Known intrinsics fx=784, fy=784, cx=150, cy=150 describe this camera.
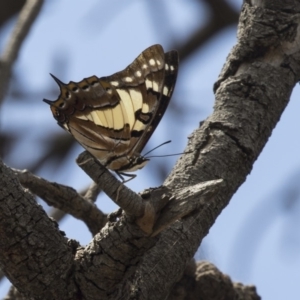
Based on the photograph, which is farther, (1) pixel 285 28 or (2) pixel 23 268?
(1) pixel 285 28

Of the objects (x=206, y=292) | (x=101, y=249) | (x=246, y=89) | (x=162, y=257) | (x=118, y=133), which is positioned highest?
(x=246, y=89)

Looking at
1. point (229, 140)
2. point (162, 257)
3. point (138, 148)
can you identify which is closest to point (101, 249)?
point (162, 257)

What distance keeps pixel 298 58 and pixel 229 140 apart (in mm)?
385

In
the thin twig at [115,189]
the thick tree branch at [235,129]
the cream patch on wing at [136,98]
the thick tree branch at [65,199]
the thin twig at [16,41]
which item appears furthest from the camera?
the thin twig at [16,41]

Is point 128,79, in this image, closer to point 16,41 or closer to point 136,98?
point 136,98

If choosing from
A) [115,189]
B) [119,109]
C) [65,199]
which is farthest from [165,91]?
[115,189]

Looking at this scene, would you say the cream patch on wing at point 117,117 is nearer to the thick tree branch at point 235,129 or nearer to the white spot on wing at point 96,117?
the white spot on wing at point 96,117

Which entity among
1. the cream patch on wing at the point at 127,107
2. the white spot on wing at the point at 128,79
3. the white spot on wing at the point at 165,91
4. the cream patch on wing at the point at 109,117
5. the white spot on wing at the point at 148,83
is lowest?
the cream patch on wing at the point at 109,117

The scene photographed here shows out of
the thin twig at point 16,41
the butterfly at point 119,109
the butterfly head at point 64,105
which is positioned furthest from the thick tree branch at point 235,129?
the thin twig at point 16,41

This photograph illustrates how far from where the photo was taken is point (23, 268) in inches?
58.6

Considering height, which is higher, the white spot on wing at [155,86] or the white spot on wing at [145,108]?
the white spot on wing at [155,86]

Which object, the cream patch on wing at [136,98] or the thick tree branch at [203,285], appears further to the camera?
the thick tree branch at [203,285]

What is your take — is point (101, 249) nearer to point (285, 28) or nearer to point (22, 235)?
point (22, 235)

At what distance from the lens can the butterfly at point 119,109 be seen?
179 cm
